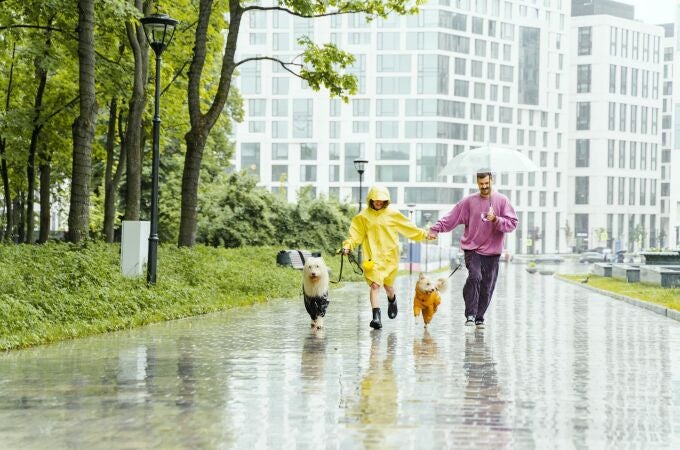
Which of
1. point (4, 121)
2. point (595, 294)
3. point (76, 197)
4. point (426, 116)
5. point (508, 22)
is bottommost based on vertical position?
point (595, 294)

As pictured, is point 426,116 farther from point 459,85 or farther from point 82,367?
point 82,367

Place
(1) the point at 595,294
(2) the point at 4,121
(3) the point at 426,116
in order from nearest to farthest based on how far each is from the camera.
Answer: (1) the point at 595,294
(2) the point at 4,121
(3) the point at 426,116

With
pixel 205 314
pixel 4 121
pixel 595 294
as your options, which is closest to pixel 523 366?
pixel 205 314

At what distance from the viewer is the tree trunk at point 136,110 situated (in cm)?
2333

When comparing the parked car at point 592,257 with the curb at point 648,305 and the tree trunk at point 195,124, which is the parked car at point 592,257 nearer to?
the curb at point 648,305

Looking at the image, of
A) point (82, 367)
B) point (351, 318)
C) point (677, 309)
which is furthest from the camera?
point (677, 309)

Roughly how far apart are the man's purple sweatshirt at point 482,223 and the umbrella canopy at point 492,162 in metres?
2.29

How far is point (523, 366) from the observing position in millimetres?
10062

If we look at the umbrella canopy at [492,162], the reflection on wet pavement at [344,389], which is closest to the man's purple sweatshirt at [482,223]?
the reflection on wet pavement at [344,389]

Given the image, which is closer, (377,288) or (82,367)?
(82,367)

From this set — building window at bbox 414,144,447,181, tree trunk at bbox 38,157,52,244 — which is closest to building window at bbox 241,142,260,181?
building window at bbox 414,144,447,181

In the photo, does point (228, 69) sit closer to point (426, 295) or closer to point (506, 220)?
point (426, 295)

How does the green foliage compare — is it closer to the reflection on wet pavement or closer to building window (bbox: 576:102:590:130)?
the reflection on wet pavement

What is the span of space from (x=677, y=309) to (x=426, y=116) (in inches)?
3888
